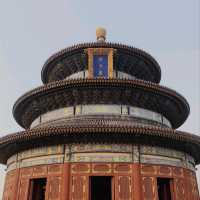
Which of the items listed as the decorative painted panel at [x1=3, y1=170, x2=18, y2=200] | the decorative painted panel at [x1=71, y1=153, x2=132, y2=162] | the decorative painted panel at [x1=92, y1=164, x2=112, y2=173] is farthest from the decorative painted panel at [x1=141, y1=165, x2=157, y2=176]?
the decorative painted panel at [x1=3, y1=170, x2=18, y2=200]

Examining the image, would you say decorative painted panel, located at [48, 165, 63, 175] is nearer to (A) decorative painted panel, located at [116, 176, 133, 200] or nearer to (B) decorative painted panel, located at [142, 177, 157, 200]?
(A) decorative painted panel, located at [116, 176, 133, 200]

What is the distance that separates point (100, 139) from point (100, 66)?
6.54 metres

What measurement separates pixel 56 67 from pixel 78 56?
2.24 metres

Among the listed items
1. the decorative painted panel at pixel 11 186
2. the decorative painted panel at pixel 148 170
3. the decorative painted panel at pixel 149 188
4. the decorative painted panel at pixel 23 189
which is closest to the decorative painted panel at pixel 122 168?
the decorative painted panel at pixel 148 170

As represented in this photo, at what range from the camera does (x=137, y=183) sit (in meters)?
15.0

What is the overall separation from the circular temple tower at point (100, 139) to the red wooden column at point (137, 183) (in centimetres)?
5

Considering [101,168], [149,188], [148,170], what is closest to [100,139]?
[101,168]

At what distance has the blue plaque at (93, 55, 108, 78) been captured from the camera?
66.7 feet

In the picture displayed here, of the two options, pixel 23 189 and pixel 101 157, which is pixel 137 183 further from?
pixel 23 189

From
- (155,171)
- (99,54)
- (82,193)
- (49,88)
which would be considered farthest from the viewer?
(99,54)

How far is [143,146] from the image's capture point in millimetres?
16141

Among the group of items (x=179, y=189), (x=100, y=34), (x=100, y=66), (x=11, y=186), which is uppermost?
(x=100, y=34)

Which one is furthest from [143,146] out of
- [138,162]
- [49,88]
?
[49,88]

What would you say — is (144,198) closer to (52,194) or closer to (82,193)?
(82,193)
